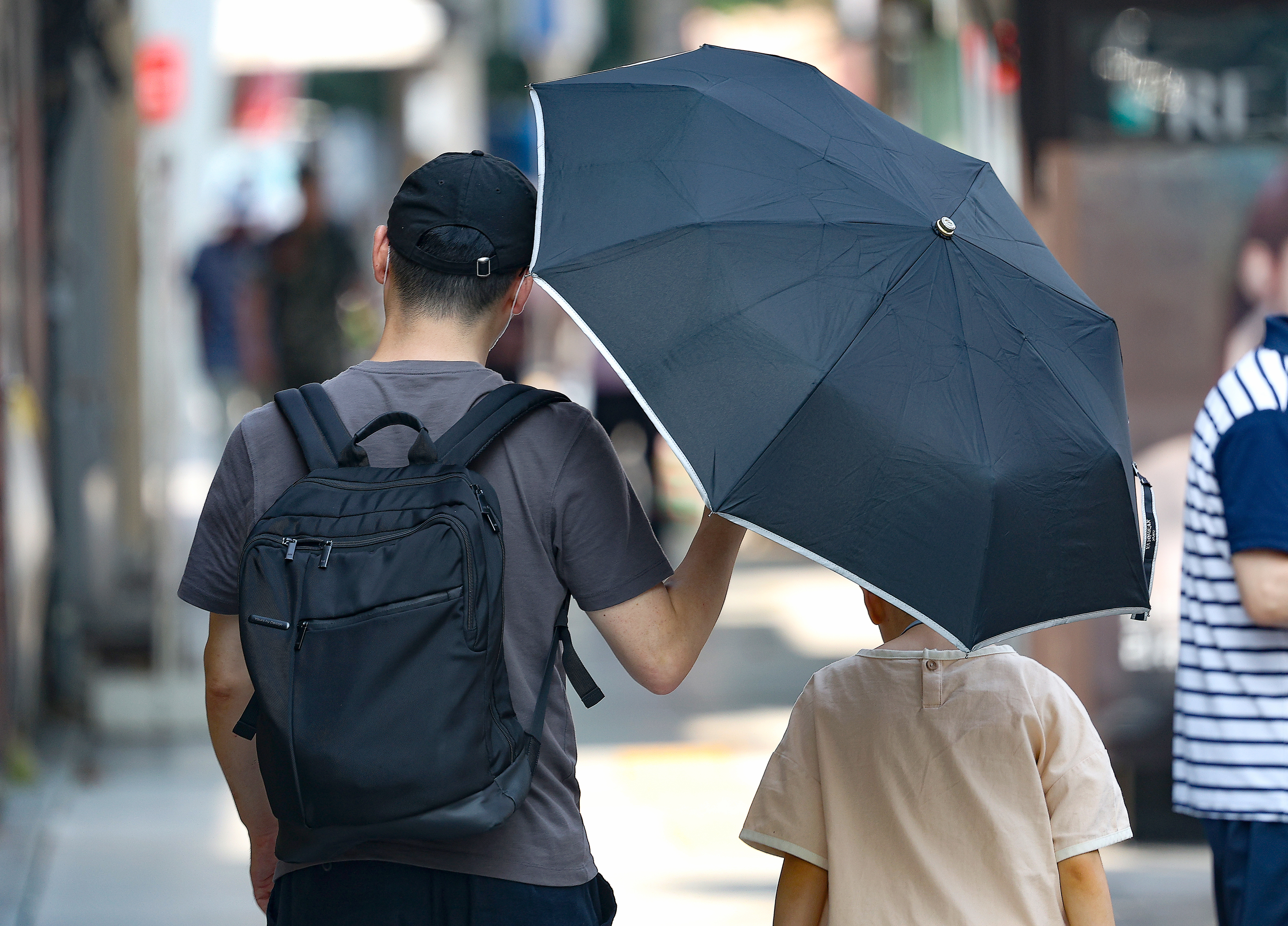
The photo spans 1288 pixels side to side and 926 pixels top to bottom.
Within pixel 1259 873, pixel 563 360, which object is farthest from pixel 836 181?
pixel 563 360

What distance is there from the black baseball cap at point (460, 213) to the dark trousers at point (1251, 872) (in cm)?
180

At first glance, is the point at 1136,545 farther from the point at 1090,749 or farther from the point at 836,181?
the point at 836,181

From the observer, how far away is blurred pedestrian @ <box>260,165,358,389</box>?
1004 cm

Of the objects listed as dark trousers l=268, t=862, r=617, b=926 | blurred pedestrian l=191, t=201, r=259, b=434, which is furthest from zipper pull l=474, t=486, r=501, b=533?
blurred pedestrian l=191, t=201, r=259, b=434

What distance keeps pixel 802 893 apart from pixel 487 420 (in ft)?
3.08

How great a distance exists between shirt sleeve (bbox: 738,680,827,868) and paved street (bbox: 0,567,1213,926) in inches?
99.7

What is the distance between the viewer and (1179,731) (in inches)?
128

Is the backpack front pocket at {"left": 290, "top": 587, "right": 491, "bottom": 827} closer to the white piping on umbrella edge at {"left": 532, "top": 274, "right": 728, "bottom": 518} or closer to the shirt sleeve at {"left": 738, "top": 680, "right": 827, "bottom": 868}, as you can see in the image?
the white piping on umbrella edge at {"left": 532, "top": 274, "right": 728, "bottom": 518}

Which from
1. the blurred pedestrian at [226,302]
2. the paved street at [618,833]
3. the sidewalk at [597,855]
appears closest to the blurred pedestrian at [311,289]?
the blurred pedestrian at [226,302]

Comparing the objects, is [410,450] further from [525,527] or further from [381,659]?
[381,659]

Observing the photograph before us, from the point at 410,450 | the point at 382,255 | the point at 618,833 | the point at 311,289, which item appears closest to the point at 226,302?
the point at 311,289

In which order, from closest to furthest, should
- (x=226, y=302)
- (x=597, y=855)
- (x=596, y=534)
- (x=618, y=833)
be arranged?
1. (x=596, y=534)
2. (x=597, y=855)
3. (x=618, y=833)
4. (x=226, y=302)

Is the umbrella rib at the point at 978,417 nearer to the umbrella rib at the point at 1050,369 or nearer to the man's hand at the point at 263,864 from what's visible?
the umbrella rib at the point at 1050,369

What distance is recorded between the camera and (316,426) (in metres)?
2.35
